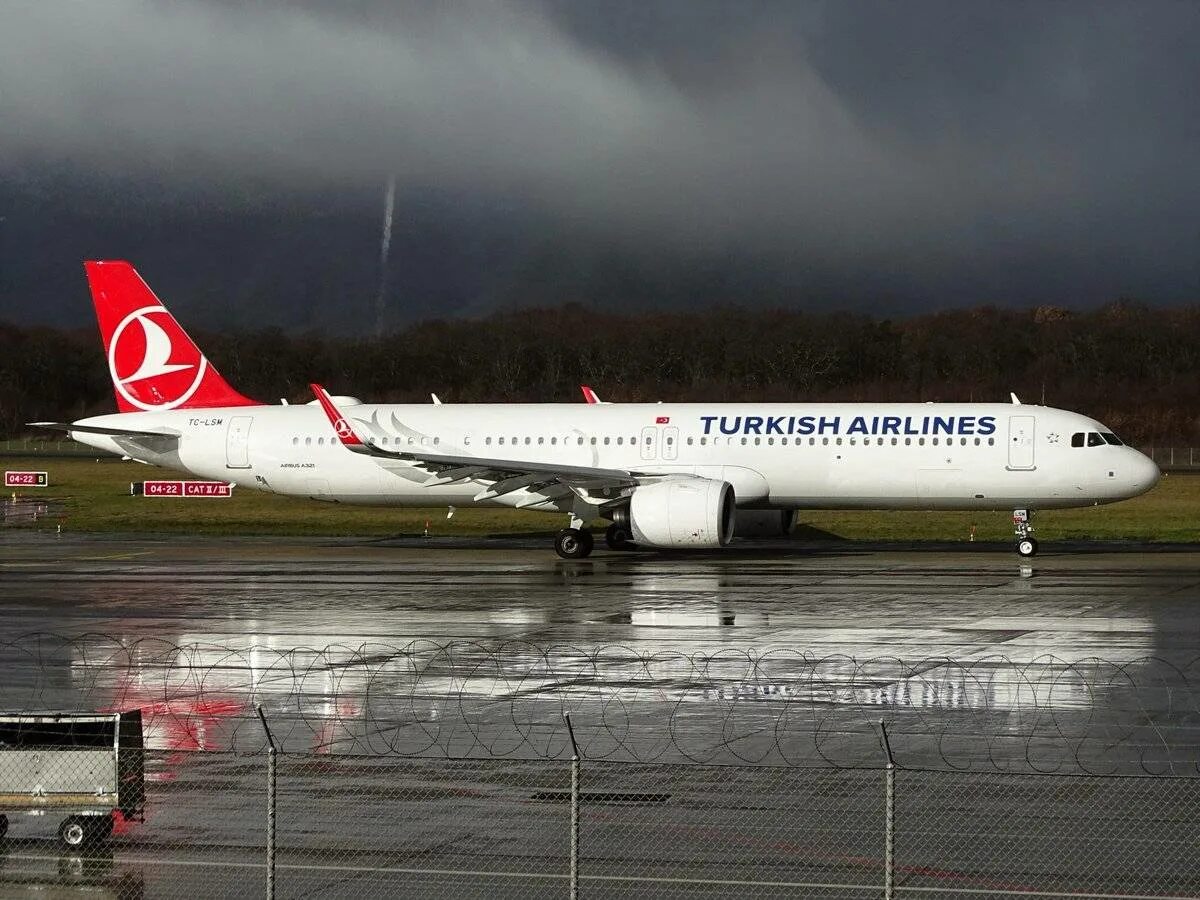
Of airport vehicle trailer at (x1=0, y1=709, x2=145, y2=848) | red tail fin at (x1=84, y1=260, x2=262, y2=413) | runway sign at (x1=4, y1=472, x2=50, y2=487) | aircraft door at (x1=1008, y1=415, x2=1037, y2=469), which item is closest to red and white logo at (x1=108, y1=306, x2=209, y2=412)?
red tail fin at (x1=84, y1=260, x2=262, y2=413)

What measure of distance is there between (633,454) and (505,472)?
141 inches

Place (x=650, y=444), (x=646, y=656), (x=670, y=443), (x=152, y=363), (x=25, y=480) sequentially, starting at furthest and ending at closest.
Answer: (x=25, y=480) < (x=152, y=363) < (x=650, y=444) < (x=670, y=443) < (x=646, y=656)

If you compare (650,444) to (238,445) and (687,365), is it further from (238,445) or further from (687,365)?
(687,365)

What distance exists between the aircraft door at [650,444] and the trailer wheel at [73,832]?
94.8 feet

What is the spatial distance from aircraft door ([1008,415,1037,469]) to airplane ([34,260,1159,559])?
0.12 ft

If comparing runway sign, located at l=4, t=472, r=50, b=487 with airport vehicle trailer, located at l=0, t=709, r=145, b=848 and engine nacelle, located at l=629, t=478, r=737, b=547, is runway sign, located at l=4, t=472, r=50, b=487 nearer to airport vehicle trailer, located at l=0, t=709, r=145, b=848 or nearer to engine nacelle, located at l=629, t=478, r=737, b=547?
engine nacelle, located at l=629, t=478, r=737, b=547

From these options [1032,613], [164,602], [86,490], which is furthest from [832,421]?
[86,490]

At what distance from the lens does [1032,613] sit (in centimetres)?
2752

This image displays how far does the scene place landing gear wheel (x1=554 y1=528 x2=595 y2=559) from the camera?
39.4m

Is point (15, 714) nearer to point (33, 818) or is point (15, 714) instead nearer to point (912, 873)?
point (33, 818)

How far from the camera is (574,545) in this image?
39.5 metres

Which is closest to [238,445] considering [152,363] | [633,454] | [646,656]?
[152,363]

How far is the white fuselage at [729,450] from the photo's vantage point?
128ft

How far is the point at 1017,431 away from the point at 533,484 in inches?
479
